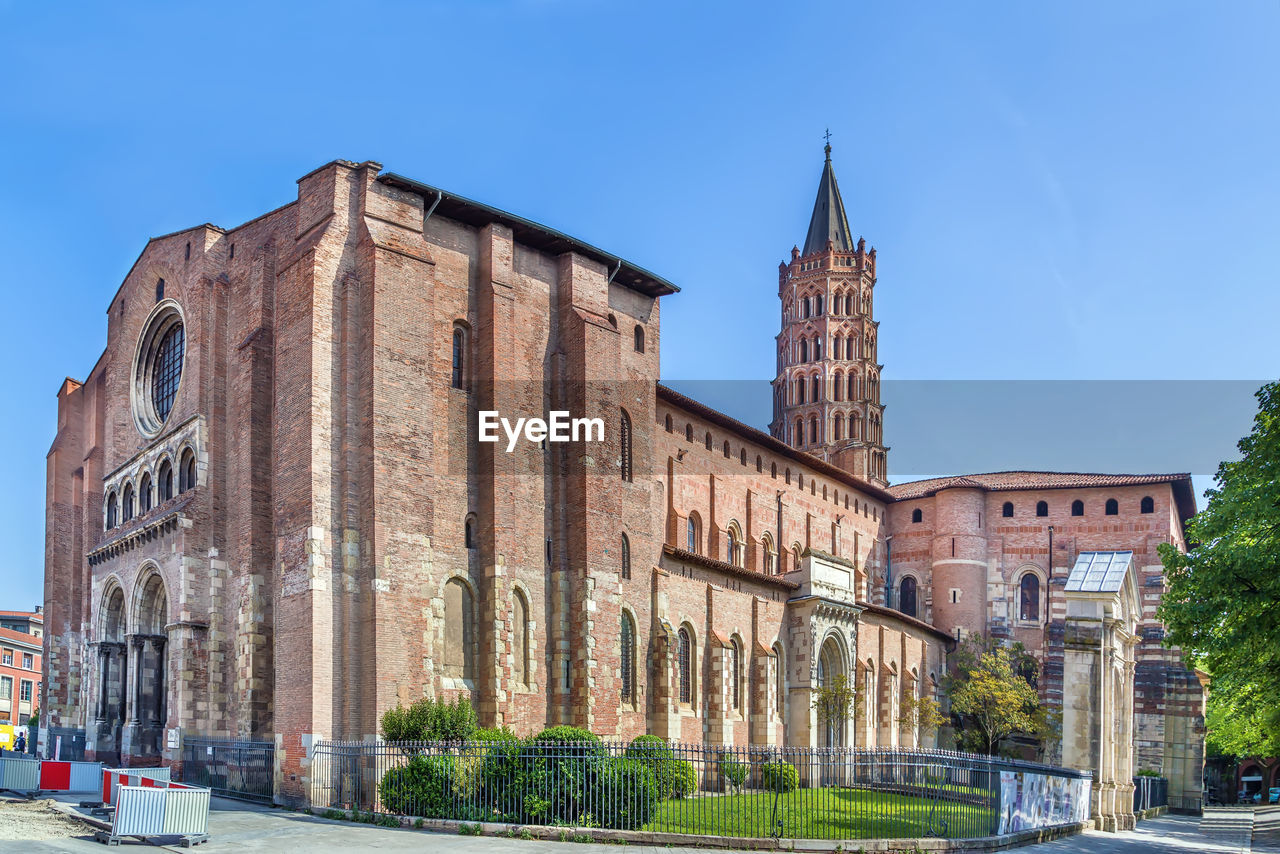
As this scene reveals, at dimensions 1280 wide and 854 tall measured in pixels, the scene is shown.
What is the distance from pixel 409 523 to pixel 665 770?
8.46m

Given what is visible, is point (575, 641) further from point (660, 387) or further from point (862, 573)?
point (862, 573)

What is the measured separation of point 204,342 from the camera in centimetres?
3183

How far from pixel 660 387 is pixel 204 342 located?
14142 millimetres

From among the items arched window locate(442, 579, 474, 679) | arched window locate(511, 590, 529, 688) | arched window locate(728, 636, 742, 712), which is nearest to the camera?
arched window locate(442, 579, 474, 679)

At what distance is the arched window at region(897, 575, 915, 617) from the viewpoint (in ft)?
195

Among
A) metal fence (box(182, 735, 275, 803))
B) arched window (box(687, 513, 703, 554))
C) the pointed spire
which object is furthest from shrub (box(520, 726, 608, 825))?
the pointed spire

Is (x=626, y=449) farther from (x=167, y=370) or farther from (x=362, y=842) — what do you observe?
(x=362, y=842)

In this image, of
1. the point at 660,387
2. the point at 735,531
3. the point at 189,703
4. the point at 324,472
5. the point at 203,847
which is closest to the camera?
the point at 203,847

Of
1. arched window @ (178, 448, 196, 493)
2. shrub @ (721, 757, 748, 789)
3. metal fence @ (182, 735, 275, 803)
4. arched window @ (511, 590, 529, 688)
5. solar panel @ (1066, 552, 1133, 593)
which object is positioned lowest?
metal fence @ (182, 735, 275, 803)

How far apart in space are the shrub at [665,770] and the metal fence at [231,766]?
8940 mm

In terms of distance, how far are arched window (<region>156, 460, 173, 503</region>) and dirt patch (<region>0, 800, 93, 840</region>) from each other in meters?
10.6

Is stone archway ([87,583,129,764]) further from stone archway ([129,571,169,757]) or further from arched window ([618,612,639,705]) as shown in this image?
arched window ([618,612,639,705])

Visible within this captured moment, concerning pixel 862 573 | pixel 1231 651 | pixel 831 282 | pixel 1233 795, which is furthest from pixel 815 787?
pixel 1233 795

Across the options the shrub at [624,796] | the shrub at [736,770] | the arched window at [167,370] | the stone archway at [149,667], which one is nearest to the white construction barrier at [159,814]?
the shrub at [624,796]
